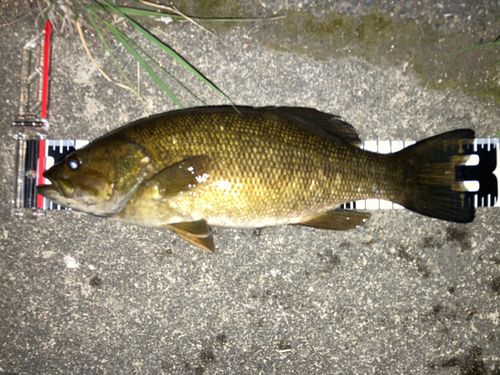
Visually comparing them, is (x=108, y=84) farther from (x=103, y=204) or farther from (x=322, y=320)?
(x=322, y=320)

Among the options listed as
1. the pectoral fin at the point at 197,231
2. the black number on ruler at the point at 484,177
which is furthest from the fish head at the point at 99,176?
the black number on ruler at the point at 484,177

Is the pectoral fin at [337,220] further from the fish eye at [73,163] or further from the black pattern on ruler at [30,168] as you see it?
the black pattern on ruler at [30,168]

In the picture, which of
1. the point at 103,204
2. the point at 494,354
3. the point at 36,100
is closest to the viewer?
the point at 103,204

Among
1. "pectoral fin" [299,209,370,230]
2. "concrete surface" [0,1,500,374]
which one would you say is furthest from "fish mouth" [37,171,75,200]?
"pectoral fin" [299,209,370,230]

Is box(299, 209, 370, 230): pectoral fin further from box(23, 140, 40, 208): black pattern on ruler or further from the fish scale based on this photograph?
box(23, 140, 40, 208): black pattern on ruler

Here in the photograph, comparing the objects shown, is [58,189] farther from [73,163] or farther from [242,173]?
[242,173]

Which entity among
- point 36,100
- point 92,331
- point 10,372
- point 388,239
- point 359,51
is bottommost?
point 10,372

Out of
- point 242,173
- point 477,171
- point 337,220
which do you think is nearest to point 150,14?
point 242,173

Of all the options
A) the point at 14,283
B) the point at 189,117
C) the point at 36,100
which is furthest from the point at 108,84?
the point at 14,283
